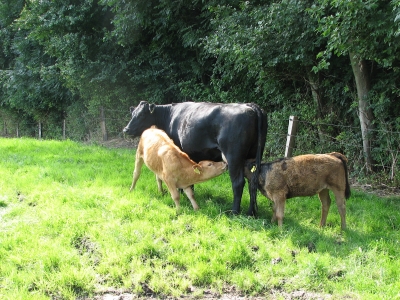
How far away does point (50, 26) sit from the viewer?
15367 mm

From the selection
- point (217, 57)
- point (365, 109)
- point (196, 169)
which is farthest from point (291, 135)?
point (217, 57)

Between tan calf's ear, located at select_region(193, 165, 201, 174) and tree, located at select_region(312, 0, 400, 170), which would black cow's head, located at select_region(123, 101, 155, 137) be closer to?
tan calf's ear, located at select_region(193, 165, 201, 174)

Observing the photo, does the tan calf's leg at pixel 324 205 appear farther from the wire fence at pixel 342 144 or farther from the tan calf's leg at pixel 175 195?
the wire fence at pixel 342 144

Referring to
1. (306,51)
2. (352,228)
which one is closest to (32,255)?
(352,228)

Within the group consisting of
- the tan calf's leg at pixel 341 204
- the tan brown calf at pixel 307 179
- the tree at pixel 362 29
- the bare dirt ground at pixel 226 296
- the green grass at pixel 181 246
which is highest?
the tree at pixel 362 29

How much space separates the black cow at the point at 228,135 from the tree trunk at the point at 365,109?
3428mm

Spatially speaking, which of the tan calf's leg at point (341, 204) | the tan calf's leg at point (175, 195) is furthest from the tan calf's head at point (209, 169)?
the tan calf's leg at point (341, 204)

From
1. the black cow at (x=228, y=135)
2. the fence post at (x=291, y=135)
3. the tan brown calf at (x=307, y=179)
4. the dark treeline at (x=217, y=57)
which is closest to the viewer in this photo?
the tan brown calf at (x=307, y=179)

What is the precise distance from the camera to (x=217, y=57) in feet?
39.6

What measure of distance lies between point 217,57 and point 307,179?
753 cm

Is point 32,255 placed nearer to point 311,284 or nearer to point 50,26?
point 311,284

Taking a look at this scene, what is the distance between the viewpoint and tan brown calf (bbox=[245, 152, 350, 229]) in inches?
210

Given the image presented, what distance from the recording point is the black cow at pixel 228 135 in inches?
230

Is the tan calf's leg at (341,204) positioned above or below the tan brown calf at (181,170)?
below
